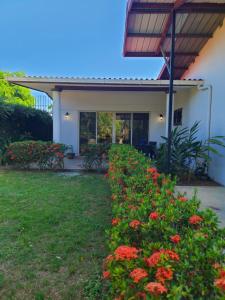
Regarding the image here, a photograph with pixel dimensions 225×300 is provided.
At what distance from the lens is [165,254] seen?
1.32 m

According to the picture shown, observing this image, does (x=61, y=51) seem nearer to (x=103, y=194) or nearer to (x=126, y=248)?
(x=103, y=194)

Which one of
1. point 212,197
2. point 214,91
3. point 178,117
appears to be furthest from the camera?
point 178,117

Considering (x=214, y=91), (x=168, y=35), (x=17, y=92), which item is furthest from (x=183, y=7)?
(x=17, y=92)

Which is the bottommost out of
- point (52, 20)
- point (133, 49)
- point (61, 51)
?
point (133, 49)

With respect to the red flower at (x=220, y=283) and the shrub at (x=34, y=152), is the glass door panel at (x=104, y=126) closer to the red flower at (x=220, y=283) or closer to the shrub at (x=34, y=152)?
the shrub at (x=34, y=152)

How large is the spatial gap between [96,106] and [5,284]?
10010 mm

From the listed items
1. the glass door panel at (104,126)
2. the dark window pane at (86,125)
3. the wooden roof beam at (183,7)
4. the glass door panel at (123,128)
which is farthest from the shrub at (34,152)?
the wooden roof beam at (183,7)

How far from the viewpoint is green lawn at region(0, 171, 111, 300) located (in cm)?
250

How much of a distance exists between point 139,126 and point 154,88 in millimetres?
2727

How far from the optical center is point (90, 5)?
26891mm

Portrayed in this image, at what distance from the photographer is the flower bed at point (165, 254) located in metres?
1.18

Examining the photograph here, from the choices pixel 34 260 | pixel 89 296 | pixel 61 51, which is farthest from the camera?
pixel 61 51

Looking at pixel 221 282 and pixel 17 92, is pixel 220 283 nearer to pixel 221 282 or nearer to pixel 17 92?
pixel 221 282

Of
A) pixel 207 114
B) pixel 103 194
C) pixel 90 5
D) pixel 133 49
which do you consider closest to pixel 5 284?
pixel 103 194
